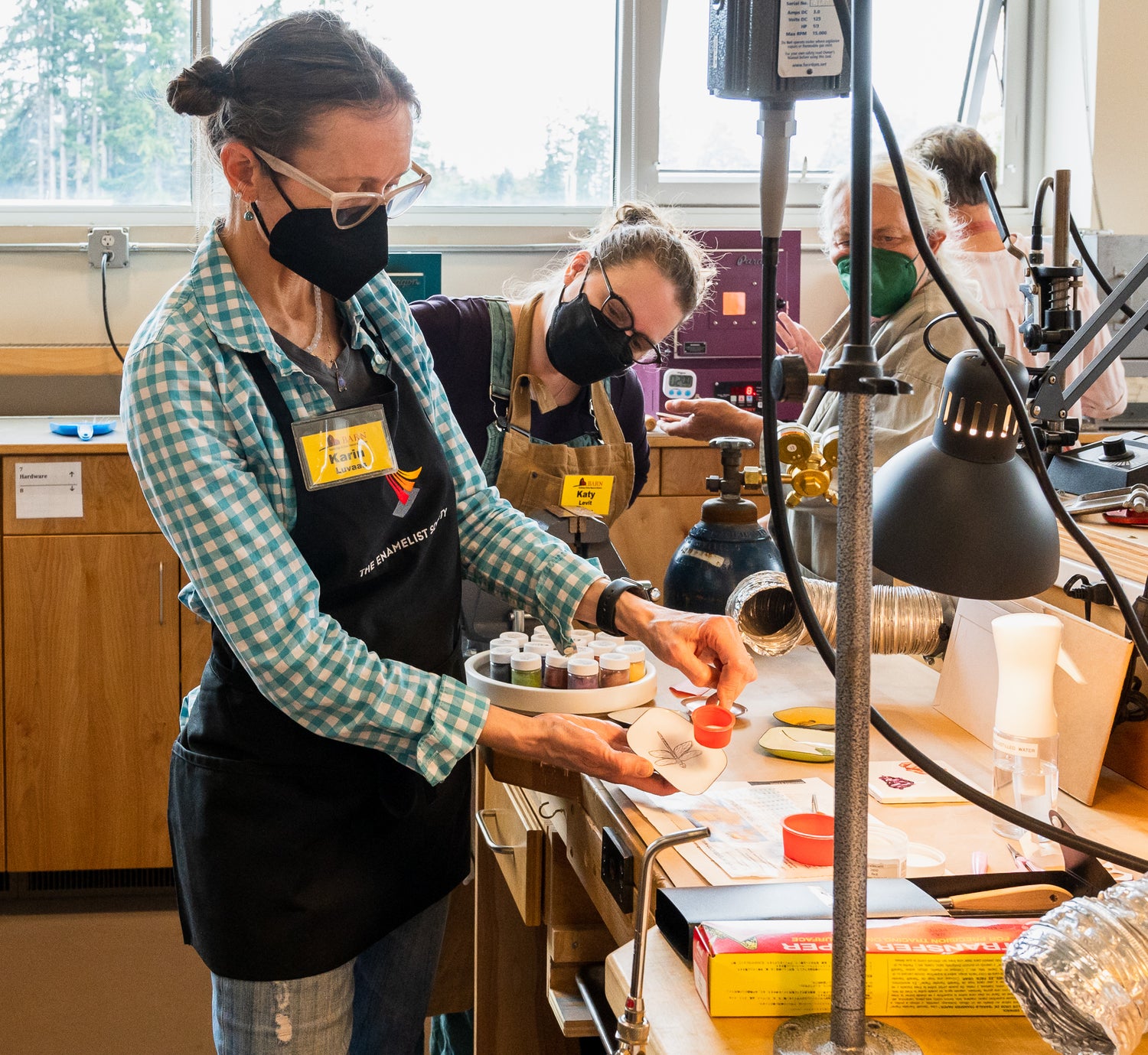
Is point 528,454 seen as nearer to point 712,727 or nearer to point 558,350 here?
point 558,350

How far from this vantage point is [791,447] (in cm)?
140

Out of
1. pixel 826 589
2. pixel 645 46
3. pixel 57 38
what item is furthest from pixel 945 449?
pixel 57 38

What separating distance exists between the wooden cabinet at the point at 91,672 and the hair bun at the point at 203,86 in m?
1.80

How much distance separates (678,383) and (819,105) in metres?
1.43

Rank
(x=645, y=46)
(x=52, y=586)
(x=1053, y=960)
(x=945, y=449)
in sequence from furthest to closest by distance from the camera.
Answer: (x=645, y=46) < (x=52, y=586) < (x=945, y=449) < (x=1053, y=960)

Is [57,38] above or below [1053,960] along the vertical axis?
above

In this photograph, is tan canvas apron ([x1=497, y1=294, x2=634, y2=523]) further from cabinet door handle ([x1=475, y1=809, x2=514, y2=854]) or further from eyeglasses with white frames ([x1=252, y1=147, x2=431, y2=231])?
eyeglasses with white frames ([x1=252, y1=147, x2=431, y2=231])

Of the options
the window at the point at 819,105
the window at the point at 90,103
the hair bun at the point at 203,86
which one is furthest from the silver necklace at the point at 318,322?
the window at the point at 819,105

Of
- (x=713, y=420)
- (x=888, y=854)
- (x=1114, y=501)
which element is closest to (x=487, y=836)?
(x=888, y=854)

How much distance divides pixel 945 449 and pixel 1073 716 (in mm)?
358

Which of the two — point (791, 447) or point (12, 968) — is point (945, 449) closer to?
point (791, 447)

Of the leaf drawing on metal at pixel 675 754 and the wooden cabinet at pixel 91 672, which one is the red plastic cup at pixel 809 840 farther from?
the wooden cabinet at pixel 91 672

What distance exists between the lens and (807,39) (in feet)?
2.30

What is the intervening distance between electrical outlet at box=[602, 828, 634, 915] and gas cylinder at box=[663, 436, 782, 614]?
0.55 m
